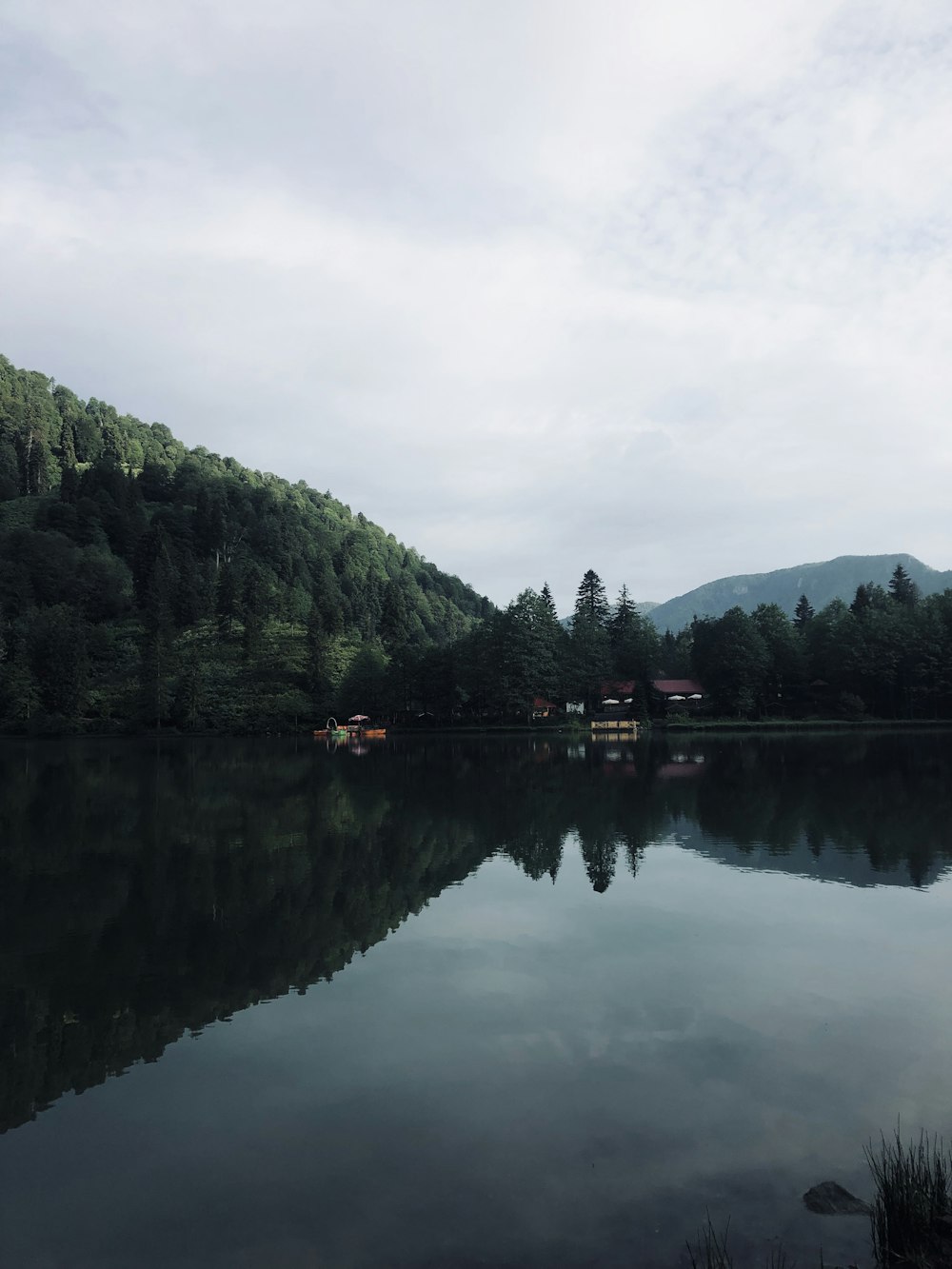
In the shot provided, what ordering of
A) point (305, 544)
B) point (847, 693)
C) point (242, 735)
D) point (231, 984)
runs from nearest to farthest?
1. point (231, 984)
2. point (847, 693)
3. point (242, 735)
4. point (305, 544)

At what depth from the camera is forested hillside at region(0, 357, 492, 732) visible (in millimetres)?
101500

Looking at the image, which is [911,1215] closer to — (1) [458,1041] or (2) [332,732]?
(1) [458,1041]

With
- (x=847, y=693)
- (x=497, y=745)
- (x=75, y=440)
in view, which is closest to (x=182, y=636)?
(x=497, y=745)

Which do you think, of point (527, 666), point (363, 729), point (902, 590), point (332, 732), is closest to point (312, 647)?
point (363, 729)

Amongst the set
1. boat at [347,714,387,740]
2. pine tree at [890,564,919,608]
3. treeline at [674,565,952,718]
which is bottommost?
boat at [347,714,387,740]

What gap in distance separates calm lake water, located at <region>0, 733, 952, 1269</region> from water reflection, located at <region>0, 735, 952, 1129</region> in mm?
121

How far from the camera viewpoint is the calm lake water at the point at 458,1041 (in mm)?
6809

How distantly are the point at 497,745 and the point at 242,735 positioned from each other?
42438mm

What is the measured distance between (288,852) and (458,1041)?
42.4 ft

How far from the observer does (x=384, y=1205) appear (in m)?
6.94

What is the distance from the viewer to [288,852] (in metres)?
22.3

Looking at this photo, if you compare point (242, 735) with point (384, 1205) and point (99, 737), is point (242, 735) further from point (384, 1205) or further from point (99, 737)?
point (384, 1205)

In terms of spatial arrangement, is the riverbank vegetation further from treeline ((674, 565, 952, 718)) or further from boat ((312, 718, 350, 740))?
treeline ((674, 565, 952, 718))

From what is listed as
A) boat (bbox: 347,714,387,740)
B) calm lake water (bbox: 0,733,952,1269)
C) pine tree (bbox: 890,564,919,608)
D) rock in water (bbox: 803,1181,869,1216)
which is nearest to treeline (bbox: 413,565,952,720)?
boat (bbox: 347,714,387,740)
